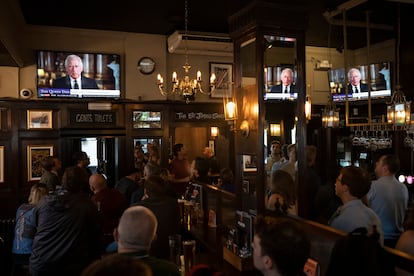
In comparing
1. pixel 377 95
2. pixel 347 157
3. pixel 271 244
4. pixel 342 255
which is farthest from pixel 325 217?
pixel 347 157

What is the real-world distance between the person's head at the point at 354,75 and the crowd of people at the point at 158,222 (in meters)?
3.88

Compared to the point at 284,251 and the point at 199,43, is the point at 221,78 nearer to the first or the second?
the point at 199,43

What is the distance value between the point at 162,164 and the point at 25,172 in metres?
2.46

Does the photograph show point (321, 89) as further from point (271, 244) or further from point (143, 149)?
point (271, 244)

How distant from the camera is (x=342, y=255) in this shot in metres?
1.92

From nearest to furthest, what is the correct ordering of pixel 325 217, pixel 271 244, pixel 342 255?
pixel 271 244
pixel 342 255
pixel 325 217

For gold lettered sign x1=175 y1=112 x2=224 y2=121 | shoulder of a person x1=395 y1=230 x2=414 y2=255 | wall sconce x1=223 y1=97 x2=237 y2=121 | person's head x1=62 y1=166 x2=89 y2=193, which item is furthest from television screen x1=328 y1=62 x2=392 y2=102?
person's head x1=62 y1=166 x2=89 y2=193

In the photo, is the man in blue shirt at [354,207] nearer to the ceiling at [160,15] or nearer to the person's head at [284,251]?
the person's head at [284,251]

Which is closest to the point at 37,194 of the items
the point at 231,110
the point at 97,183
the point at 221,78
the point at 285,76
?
the point at 97,183

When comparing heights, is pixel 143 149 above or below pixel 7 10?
below

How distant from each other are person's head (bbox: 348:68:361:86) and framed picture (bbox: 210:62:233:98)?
241 centimetres

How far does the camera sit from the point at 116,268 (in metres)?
1.29

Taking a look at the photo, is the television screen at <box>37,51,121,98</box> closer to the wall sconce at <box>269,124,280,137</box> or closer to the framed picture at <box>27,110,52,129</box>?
the framed picture at <box>27,110,52,129</box>

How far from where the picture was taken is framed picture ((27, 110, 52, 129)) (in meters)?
7.07
